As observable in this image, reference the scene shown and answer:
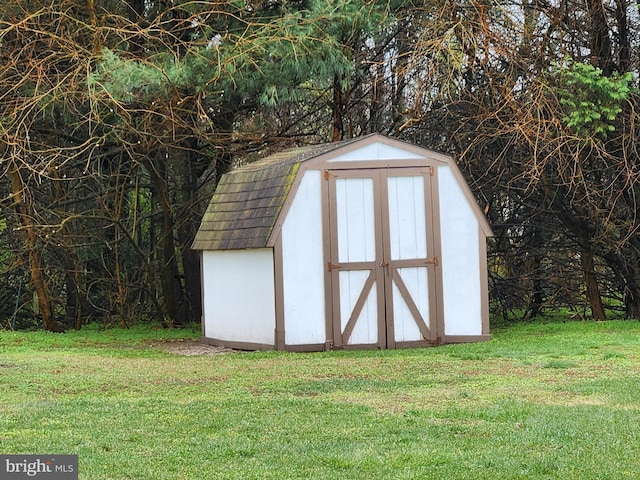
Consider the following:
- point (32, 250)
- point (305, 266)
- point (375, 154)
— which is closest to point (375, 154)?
point (375, 154)

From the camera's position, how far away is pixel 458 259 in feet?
46.6

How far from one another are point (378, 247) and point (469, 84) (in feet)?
14.1

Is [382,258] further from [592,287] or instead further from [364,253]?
[592,287]

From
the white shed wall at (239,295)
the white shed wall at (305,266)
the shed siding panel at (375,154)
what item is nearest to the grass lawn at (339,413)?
the white shed wall at (305,266)

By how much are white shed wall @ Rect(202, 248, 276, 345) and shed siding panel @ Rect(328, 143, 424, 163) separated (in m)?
1.65

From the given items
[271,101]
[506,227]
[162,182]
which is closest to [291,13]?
[271,101]

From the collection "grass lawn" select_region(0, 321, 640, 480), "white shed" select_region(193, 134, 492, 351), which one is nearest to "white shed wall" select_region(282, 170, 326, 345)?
"white shed" select_region(193, 134, 492, 351)

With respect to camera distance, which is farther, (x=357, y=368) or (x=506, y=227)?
(x=506, y=227)

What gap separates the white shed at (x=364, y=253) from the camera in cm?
1373

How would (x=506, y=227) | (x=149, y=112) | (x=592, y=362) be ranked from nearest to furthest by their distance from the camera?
(x=592, y=362) → (x=149, y=112) → (x=506, y=227)

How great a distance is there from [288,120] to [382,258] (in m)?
6.13

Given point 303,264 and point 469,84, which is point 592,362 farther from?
point 469,84

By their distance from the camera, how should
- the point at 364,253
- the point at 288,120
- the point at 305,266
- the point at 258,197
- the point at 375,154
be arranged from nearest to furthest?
1. the point at 305,266
2. the point at 364,253
3. the point at 375,154
4. the point at 258,197
5. the point at 288,120

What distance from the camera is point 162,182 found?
18656 millimetres
